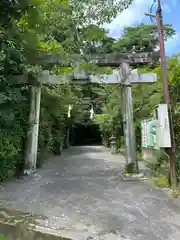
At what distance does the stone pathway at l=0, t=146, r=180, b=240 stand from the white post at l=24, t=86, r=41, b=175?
0.42m

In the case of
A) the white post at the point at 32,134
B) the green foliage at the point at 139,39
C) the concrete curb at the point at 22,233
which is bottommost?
the concrete curb at the point at 22,233

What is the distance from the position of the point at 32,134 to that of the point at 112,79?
90.9 inches

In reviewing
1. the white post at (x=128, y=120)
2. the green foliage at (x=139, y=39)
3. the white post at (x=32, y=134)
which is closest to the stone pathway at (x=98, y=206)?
the white post at (x=32, y=134)

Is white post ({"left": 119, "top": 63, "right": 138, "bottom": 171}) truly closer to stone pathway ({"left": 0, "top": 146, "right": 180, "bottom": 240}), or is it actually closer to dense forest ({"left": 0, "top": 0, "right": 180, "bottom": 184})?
dense forest ({"left": 0, "top": 0, "right": 180, "bottom": 184})

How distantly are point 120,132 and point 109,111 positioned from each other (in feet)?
3.59

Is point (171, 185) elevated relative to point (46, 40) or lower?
lower

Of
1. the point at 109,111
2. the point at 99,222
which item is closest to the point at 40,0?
the point at 99,222

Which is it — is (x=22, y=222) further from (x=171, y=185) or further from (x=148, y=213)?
(x=171, y=185)

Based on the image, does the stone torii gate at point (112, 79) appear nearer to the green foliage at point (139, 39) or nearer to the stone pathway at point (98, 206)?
the stone pathway at point (98, 206)

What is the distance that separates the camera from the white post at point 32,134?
17.7 feet

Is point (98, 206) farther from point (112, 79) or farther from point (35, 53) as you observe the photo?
point (35, 53)

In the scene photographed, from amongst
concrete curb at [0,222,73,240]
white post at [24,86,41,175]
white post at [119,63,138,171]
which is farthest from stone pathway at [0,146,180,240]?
white post at [119,63,138,171]

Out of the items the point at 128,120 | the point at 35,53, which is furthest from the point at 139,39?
the point at 35,53

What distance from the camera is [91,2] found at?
17.6 ft
